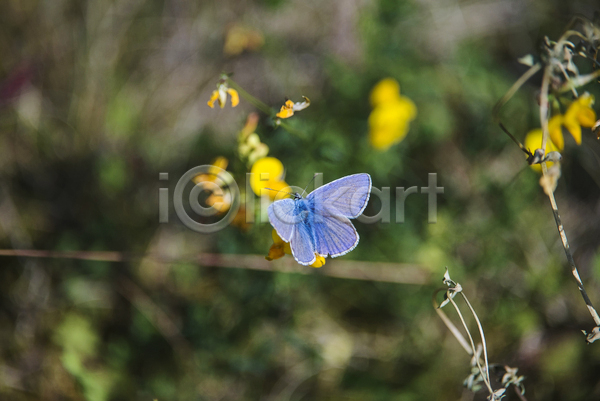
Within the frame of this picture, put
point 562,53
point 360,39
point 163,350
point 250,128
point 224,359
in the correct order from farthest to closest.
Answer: point 360,39
point 163,350
point 224,359
point 250,128
point 562,53

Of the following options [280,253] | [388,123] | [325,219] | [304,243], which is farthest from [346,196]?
[388,123]

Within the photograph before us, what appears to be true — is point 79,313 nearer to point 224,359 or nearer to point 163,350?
point 163,350

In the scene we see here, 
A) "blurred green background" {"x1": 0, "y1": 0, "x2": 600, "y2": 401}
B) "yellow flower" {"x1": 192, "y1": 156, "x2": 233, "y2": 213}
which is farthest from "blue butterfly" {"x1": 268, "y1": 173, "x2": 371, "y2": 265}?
"yellow flower" {"x1": 192, "y1": 156, "x2": 233, "y2": 213}

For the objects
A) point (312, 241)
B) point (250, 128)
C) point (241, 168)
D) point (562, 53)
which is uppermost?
point (562, 53)

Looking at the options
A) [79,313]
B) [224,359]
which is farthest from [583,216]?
[79,313]

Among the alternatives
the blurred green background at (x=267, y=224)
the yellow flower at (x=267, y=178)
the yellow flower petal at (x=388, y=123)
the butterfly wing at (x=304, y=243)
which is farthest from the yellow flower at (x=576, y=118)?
the yellow flower at (x=267, y=178)

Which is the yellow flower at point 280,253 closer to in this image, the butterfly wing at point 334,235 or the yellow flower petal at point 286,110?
the butterfly wing at point 334,235

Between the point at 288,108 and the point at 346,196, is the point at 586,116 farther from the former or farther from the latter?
the point at 288,108
